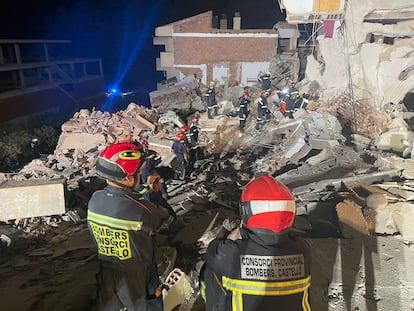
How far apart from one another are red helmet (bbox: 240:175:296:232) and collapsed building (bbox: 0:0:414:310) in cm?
193

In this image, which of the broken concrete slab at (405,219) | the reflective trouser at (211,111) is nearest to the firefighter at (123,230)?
the broken concrete slab at (405,219)

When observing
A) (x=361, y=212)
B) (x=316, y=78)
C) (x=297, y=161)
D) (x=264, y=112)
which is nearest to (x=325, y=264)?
(x=361, y=212)

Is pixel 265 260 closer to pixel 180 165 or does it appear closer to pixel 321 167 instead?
pixel 321 167

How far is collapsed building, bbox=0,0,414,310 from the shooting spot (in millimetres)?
3764

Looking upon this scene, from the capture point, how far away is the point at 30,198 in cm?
529

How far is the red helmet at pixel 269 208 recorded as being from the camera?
170 cm

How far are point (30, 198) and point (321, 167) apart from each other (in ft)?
19.7

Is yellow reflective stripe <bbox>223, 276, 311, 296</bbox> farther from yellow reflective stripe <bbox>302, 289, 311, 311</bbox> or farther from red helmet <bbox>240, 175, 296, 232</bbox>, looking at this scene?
red helmet <bbox>240, 175, 296, 232</bbox>

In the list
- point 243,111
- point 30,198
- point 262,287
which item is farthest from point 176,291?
point 243,111

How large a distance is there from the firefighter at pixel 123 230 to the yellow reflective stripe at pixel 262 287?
40.1 inches

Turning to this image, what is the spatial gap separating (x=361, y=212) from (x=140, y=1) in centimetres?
3465

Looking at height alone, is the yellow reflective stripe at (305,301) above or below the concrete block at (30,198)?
above

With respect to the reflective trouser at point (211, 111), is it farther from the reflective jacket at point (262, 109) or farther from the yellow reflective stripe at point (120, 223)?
the yellow reflective stripe at point (120, 223)

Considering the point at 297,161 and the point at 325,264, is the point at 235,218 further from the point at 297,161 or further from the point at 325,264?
the point at 297,161
